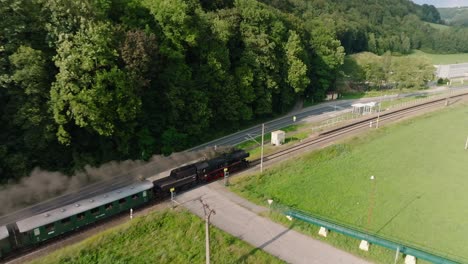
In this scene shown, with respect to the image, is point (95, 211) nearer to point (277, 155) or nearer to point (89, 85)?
point (89, 85)

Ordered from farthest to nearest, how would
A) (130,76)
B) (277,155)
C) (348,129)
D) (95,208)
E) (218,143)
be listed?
(348,129) → (218,143) → (277,155) → (130,76) → (95,208)

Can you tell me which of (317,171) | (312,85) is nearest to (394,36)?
(312,85)

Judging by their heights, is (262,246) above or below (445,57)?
below

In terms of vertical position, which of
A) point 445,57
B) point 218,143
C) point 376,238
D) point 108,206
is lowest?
point 376,238

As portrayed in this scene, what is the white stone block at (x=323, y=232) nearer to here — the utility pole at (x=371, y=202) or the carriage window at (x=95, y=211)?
the utility pole at (x=371, y=202)

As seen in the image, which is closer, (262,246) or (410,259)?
(410,259)

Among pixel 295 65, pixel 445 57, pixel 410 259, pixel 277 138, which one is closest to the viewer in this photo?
pixel 410 259

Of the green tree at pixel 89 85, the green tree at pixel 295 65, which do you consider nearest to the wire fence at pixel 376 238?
the green tree at pixel 89 85

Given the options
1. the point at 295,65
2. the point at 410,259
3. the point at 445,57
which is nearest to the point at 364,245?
the point at 410,259
